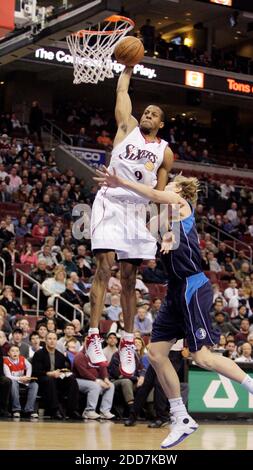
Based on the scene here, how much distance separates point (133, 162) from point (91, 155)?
2109cm

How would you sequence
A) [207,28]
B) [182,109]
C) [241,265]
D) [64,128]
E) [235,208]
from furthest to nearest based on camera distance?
1. [182,109]
2. [207,28]
3. [64,128]
4. [235,208]
5. [241,265]

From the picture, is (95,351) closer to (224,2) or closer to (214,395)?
(214,395)

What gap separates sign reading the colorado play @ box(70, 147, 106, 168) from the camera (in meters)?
28.7

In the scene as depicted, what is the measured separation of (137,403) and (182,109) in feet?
81.7

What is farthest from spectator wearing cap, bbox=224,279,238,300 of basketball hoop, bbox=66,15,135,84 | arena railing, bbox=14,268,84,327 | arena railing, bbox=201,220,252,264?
basketball hoop, bbox=66,15,135,84

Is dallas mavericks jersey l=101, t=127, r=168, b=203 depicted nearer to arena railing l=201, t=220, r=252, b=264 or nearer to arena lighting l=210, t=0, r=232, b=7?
arena railing l=201, t=220, r=252, b=264

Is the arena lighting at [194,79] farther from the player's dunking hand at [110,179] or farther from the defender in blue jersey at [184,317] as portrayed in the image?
the player's dunking hand at [110,179]

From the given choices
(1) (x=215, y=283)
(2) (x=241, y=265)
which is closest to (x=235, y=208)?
(2) (x=241, y=265)

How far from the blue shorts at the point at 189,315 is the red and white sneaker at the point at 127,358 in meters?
0.31

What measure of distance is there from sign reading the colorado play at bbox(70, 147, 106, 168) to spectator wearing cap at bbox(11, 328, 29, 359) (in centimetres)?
1470

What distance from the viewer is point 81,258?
754 inches

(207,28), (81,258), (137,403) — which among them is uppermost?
(207,28)

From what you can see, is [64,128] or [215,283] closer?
[215,283]

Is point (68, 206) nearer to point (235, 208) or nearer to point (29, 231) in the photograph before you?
point (29, 231)
